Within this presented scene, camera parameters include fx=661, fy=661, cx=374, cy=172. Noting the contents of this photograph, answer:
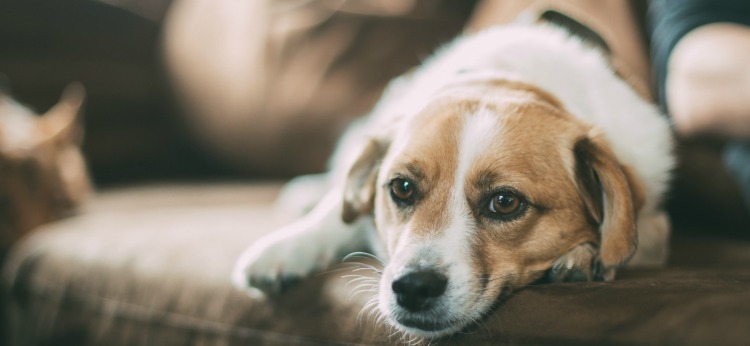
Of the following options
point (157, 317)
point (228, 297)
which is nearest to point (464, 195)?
point (228, 297)

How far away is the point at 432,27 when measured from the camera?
7.58 ft

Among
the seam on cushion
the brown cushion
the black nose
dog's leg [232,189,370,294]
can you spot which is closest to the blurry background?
the brown cushion

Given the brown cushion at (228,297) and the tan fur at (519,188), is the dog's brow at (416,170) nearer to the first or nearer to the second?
the tan fur at (519,188)

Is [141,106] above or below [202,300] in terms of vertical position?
above

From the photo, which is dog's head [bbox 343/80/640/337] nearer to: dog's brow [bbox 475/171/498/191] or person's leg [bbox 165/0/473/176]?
dog's brow [bbox 475/171/498/191]

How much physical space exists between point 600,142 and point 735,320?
1.67ft

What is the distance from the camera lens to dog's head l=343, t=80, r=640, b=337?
1.15 m

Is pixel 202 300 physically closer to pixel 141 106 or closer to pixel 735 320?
pixel 735 320

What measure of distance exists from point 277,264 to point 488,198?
0.46 metres

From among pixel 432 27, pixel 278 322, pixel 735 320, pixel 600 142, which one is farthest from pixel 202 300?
pixel 432 27

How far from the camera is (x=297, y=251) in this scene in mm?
1410

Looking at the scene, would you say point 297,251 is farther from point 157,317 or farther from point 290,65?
point 290,65

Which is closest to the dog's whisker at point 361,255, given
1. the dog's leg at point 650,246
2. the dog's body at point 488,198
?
the dog's body at point 488,198

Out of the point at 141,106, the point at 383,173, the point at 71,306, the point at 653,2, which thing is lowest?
the point at 71,306
